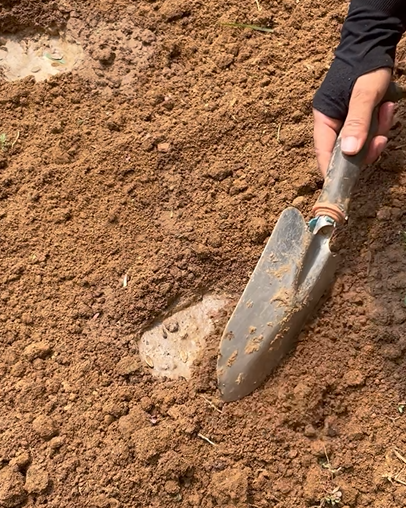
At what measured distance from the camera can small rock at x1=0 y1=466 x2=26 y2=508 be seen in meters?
1.59

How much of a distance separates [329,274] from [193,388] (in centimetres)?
56

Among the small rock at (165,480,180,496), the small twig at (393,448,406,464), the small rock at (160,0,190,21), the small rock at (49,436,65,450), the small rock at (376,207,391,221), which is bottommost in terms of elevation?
the small twig at (393,448,406,464)

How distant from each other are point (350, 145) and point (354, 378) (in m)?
0.69

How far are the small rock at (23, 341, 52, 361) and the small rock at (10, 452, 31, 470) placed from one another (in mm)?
302

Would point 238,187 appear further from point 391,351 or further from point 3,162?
point 3,162

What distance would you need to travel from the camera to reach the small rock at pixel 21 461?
164cm

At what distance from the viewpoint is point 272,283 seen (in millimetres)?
1665

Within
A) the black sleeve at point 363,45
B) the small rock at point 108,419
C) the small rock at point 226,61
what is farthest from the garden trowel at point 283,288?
the small rock at point 226,61

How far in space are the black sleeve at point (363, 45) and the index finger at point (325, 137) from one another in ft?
0.09

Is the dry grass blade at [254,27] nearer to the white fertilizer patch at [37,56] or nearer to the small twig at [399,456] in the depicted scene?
the white fertilizer patch at [37,56]

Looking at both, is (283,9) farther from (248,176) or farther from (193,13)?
(248,176)

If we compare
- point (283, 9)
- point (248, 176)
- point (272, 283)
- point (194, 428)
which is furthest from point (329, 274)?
point (283, 9)

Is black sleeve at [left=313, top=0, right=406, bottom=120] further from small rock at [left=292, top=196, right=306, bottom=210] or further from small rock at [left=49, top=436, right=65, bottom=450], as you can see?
small rock at [left=49, top=436, right=65, bottom=450]

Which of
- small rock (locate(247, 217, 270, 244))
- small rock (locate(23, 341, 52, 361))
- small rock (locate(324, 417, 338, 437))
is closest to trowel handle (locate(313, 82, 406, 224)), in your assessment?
small rock (locate(247, 217, 270, 244))
